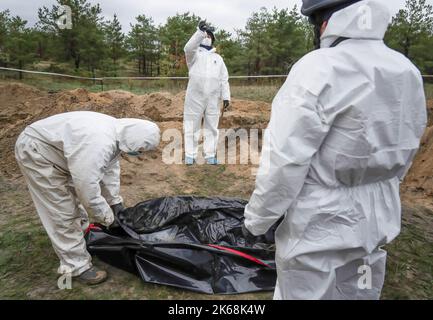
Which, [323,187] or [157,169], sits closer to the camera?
[323,187]

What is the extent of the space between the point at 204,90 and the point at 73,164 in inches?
113

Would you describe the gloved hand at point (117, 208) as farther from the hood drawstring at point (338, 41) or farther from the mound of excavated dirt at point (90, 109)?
the mound of excavated dirt at point (90, 109)

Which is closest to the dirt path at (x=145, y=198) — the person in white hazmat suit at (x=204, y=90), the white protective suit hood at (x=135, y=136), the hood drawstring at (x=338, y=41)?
the person in white hazmat suit at (x=204, y=90)

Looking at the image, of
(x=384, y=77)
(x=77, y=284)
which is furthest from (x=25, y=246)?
(x=384, y=77)

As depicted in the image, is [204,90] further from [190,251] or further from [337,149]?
[337,149]

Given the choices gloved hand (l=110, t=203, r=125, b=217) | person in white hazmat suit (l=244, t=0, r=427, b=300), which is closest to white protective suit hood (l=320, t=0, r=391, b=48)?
person in white hazmat suit (l=244, t=0, r=427, b=300)

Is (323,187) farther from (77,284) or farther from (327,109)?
(77,284)

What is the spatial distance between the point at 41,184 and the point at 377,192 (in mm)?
1907

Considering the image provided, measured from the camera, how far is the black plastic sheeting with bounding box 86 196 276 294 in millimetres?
2166

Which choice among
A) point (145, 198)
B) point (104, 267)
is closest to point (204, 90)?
point (145, 198)

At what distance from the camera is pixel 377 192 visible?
1.34 m

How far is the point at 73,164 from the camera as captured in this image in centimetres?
196

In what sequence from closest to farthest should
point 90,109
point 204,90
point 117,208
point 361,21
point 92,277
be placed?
point 361,21 < point 92,277 < point 117,208 < point 204,90 < point 90,109

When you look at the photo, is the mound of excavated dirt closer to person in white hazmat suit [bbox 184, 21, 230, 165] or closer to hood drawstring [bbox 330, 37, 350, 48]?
person in white hazmat suit [bbox 184, 21, 230, 165]
